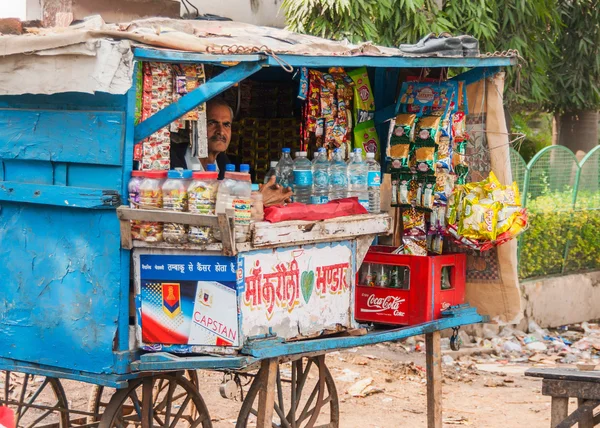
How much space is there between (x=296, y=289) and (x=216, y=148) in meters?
1.20

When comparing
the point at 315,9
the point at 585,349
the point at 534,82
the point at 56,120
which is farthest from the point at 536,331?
the point at 56,120

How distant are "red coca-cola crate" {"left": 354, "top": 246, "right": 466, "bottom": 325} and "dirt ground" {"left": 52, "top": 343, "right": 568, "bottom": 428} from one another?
5.80 ft

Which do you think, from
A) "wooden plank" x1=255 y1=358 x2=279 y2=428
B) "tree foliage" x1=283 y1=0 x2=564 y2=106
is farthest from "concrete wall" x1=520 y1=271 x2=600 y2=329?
"wooden plank" x1=255 y1=358 x2=279 y2=428

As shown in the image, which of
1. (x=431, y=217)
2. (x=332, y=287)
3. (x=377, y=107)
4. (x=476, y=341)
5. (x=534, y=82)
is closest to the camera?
(x=332, y=287)

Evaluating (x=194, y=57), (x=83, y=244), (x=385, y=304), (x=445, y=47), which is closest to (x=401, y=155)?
(x=445, y=47)

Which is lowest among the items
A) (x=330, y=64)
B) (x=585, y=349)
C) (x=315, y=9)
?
(x=585, y=349)

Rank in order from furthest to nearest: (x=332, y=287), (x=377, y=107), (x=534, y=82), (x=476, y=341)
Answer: (x=534, y=82) < (x=476, y=341) < (x=377, y=107) < (x=332, y=287)

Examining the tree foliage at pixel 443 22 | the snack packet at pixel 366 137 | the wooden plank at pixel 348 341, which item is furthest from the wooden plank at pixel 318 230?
the tree foliage at pixel 443 22

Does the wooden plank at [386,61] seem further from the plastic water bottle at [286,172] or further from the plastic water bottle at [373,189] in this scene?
the plastic water bottle at [286,172]

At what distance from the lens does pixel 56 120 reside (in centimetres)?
464

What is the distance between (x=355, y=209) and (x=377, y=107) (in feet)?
4.64

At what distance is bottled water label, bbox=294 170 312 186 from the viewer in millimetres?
5465

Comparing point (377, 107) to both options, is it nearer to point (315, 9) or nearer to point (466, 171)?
point (466, 171)

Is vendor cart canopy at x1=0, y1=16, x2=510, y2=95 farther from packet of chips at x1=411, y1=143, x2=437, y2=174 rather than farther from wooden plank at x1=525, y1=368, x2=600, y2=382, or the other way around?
wooden plank at x1=525, y1=368, x2=600, y2=382
